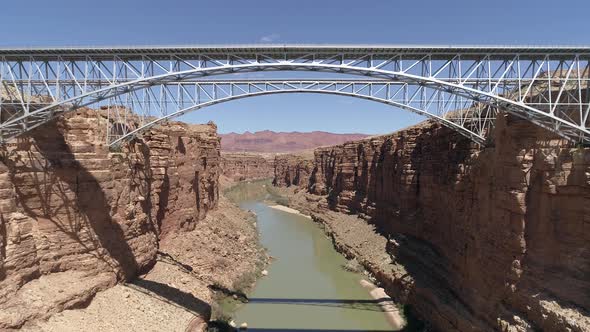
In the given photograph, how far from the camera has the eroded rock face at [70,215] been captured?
34.5ft

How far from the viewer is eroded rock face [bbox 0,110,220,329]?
34.5 feet

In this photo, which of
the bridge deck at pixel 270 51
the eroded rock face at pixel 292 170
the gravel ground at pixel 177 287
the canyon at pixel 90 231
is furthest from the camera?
the eroded rock face at pixel 292 170

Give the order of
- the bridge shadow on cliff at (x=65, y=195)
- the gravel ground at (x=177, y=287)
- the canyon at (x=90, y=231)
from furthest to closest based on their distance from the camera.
A: the gravel ground at (x=177, y=287)
the bridge shadow on cliff at (x=65, y=195)
the canyon at (x=90, y=231)

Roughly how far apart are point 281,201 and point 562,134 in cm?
4758

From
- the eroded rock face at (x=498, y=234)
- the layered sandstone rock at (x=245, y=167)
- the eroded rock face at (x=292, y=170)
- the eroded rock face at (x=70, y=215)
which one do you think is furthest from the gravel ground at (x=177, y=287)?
the layered sandstone rock at (x=245, y=167)

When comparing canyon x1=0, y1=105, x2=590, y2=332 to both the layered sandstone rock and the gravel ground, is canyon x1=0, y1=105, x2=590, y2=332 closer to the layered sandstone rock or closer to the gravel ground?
the gravel ground

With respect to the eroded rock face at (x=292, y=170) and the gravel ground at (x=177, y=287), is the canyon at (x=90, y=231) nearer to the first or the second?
the gravel ground at (x=177, y=287)

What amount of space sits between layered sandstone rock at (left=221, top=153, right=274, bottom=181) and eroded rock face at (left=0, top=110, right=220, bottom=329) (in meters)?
60.0

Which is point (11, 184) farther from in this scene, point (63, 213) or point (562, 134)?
point (562, 134)

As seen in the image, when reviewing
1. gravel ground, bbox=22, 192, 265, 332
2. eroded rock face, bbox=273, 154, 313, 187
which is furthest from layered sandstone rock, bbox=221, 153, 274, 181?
gravel ground, bbox=22, 192, 265, 332

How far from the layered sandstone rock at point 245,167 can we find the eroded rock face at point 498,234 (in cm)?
5676

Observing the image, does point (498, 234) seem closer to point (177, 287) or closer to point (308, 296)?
point (308, 296)

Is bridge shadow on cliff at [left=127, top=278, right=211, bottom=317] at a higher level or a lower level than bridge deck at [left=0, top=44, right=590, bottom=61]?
lower

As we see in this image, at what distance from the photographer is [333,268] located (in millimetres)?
25406
